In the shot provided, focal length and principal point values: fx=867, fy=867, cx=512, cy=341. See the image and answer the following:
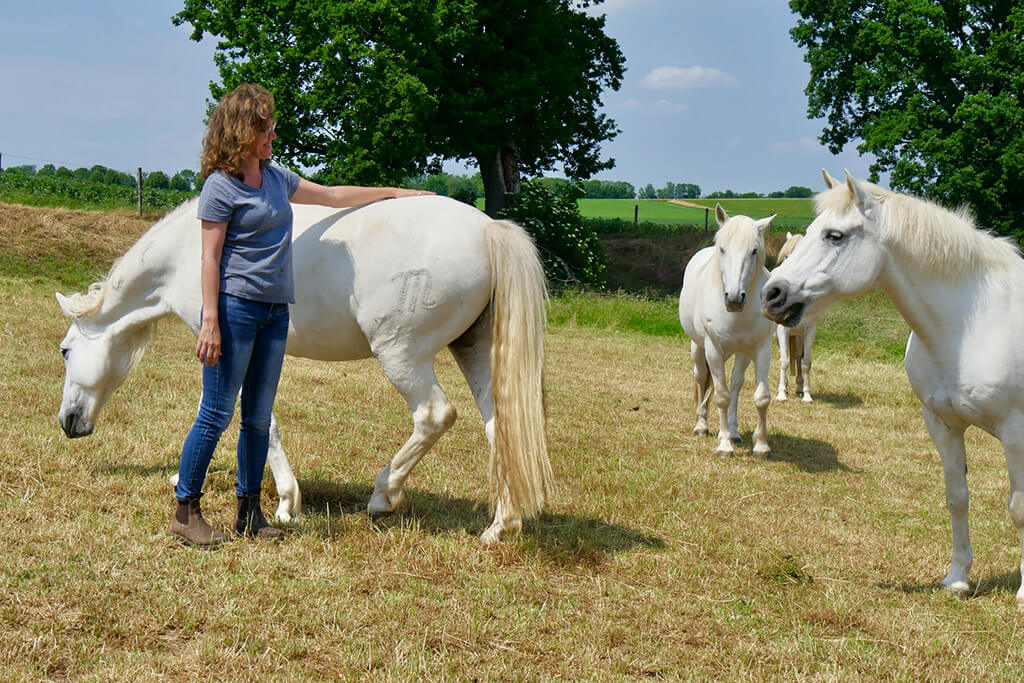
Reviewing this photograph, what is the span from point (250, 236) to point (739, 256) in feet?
13.7

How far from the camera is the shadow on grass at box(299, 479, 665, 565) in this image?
4.41 metres

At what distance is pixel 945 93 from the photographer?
25.2m

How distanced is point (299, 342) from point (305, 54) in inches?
761

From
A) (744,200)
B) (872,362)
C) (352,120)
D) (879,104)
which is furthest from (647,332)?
(744,200)

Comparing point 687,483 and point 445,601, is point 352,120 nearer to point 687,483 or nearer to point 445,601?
point 687,483

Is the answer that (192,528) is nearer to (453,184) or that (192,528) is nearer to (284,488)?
(284,488)

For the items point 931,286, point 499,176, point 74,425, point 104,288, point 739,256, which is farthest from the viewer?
point 499,176

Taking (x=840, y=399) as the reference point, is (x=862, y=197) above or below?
above

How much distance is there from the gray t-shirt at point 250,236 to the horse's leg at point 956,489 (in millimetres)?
3145

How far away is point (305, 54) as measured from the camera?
21953mm

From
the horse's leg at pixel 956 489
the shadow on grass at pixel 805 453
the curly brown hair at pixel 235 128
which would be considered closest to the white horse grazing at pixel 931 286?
the horse's leg at pixel 956 489

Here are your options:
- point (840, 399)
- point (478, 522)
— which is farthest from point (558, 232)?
point (478, 522)

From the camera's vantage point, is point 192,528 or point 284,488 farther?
point 284,488

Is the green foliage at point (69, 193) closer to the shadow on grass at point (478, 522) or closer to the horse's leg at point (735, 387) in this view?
the horse's leg at point (735, 387)
